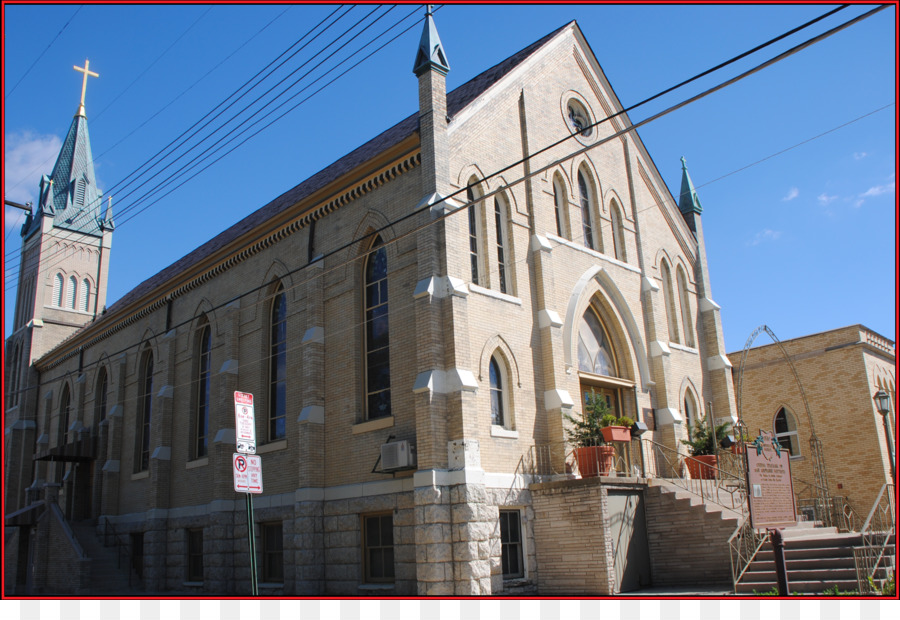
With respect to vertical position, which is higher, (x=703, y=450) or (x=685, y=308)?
(x=685, y=308)

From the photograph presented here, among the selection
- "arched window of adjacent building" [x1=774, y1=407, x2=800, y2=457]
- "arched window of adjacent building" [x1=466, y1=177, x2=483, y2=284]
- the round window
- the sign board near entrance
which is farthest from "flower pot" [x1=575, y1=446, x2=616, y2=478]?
"arched window of adjacent building" [x1=774, y1=407, x2=800, y2=457]

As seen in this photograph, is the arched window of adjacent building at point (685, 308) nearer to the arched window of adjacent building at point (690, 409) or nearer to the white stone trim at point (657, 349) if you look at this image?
the arched window of adjacent building at point (690, 409)

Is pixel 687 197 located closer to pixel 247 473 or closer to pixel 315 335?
pixel 315 335

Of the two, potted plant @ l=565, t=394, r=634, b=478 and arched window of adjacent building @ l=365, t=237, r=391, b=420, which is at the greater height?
arched window of adjacent building @ l=365, t=237, r=391, b=420

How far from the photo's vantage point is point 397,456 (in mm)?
15961

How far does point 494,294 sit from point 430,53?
5.58 m

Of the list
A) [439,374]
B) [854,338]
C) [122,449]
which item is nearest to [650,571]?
[439,374]

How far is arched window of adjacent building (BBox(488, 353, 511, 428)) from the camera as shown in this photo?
56.0 feet

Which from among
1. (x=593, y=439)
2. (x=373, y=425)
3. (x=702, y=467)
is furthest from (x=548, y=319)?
(x=702, y=467)

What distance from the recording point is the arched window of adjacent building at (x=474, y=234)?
59.3ft

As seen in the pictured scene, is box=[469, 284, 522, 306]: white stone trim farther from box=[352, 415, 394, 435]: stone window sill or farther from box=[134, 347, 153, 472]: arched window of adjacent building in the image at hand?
box=[134, 347, 153, 472]: arched window of adjacent building

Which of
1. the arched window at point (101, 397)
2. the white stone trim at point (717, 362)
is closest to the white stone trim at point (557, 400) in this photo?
the white stone trim at point (717, 362)

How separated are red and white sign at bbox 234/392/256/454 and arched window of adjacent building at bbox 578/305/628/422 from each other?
390 inches

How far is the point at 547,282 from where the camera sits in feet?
62.1
